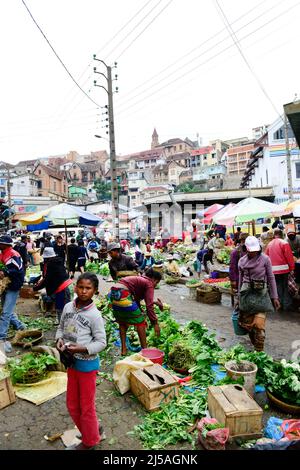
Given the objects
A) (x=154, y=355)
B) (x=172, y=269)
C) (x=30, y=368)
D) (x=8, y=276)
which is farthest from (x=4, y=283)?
(x=172, y=269)

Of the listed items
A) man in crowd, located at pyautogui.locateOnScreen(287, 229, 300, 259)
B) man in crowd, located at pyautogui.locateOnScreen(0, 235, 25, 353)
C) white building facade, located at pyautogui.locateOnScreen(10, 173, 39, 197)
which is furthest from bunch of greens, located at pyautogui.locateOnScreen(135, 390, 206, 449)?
white building facade, located at pyautogui.locateOnScreen(10, 173, 39, 197)

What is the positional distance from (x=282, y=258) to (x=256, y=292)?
133 inches

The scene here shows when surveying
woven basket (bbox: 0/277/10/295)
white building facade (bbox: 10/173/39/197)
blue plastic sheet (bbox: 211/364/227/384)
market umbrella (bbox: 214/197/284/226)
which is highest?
white building facade (bbox: 10/173/39/197)

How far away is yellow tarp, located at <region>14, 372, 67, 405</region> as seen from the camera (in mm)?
4328

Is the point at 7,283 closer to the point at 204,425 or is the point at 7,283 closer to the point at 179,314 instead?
the point at 204,425

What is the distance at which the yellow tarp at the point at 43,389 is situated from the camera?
4328mm

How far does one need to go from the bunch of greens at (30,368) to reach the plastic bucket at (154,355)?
135 centimetres

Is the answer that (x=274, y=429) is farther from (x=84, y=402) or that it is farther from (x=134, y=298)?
(x=134, y=298)

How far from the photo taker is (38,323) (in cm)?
751

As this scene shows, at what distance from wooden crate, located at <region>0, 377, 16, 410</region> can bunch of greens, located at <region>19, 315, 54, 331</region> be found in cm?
287

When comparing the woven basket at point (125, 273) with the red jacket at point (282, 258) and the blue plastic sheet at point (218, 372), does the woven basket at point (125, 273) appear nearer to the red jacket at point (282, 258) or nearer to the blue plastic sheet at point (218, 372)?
the blue plastic sheet at point (218, 372)

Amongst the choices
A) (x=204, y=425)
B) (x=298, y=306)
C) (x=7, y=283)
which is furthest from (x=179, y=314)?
(x=204, y=425)

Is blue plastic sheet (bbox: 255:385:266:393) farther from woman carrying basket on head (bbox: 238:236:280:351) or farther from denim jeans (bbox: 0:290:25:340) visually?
denim jeans (bbox: 0:290:25:340)
